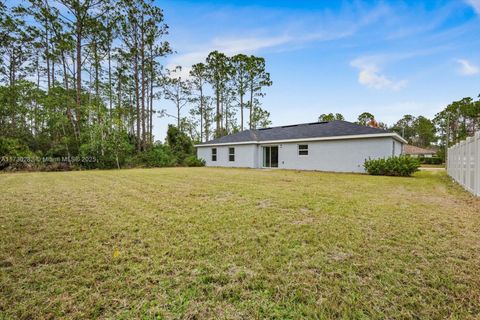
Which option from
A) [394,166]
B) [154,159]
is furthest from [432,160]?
[154,159]

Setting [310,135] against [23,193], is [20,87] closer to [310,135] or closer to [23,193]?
[23,193]

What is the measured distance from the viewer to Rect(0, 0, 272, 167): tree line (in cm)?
1496

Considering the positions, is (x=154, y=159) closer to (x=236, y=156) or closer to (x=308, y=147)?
(x=236, y=156)

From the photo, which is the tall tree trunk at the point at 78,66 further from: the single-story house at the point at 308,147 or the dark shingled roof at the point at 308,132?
the dark shingled roof at the point at 308,132

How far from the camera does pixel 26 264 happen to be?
2.12 meters

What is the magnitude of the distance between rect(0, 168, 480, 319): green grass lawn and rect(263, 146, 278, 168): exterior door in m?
13.1

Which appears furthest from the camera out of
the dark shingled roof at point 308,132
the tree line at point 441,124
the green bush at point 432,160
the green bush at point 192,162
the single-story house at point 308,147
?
the tree line at point 441,124

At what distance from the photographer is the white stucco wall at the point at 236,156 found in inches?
667

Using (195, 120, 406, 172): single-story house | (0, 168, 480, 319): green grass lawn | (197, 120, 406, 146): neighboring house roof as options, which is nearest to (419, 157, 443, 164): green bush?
(195, 120, 406, 172): single-story house

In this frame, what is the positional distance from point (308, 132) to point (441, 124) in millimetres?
50440

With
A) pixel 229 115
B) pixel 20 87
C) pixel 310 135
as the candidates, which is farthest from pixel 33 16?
pixel 310 135

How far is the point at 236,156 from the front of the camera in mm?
18031

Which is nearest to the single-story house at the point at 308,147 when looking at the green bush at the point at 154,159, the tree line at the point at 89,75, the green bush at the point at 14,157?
the green bush at the point at 154,159

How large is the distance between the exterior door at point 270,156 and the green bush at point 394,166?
697cm
